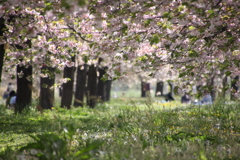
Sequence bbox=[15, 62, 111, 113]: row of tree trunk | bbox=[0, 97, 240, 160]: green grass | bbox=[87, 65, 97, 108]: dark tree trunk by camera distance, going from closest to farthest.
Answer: bbox=[0, 97, 240, 160]: green grass, bbox=[15, 62, 111, 113]: row of tree trunk, bbox=[87, 65, 97, 108]: dark tree trunk

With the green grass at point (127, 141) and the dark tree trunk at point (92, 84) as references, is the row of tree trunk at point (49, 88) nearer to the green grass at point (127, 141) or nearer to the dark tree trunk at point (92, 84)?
the dark tree trunk at point (92, 84)

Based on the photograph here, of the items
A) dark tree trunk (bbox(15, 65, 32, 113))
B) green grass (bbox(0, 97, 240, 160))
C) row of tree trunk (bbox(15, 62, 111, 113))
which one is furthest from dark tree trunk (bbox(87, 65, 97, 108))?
green grass (bbox(0, 97, 240, 160))

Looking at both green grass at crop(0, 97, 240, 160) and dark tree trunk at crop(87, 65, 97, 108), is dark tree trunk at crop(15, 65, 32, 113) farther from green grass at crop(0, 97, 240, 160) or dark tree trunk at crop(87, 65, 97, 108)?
dark tree trunk at crop(87, 65, 97, 108)

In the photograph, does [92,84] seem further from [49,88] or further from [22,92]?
[22,92]

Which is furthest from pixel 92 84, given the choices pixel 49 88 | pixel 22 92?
pixel 22 92

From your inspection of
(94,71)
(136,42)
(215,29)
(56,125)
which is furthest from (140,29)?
(94,71)

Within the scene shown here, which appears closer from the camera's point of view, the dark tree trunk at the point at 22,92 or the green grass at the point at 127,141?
the green grass at the point at 127,141

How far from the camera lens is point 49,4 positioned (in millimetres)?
5223

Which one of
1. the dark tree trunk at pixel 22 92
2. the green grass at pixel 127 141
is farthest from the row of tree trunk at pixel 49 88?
the green grass at pixel 127 141

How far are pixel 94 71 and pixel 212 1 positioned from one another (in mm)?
12531

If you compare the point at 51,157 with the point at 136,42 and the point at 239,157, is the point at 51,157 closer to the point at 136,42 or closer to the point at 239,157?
the point at 239,157

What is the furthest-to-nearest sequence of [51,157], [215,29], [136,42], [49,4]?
[136,42]
[215,29]
[49,4]
[51,157]

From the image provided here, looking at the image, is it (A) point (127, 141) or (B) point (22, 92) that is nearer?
(A) point (127, 141)

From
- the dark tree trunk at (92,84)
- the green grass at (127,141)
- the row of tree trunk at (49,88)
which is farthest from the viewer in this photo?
the dark tree trunk at (92,84)
